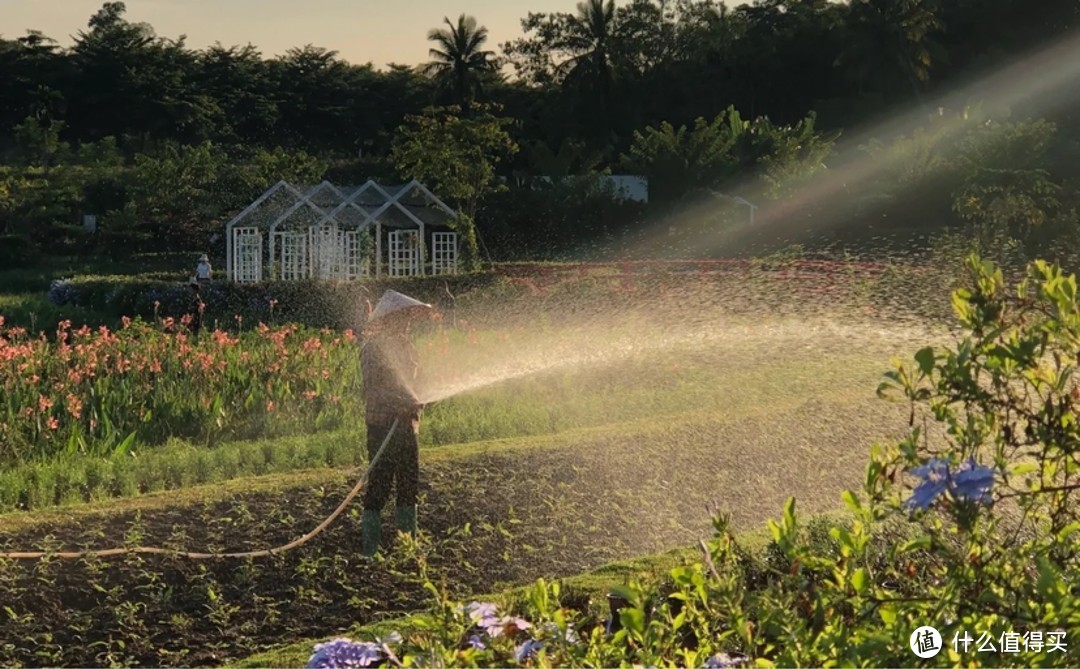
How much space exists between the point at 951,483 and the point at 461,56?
5718 centimetres

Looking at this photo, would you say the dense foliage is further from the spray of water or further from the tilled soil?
the tilled soil

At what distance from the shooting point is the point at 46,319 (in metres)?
20.7

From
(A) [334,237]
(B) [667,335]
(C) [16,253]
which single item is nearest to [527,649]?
(B) [667,335]

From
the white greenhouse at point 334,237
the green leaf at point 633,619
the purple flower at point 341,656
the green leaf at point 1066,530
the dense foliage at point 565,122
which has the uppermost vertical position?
the dense foliage at point 565,122

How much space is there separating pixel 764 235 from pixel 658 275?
15.8 m

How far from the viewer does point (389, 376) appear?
22.0 ft

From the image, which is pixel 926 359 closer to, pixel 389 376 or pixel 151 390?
pixel 389 376

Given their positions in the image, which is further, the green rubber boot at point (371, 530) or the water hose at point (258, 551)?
the green rubber boot at point (371, 530)

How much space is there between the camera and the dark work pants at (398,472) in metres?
6.75

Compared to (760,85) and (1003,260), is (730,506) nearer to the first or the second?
(1003,260)

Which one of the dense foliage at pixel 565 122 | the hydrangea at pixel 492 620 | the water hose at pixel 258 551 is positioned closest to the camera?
the hydrangea at pixel 492 620

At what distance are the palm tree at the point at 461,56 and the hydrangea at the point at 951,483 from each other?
55.5 metres

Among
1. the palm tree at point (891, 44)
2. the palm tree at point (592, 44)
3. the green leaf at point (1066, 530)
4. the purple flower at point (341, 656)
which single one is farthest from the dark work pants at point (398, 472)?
the palm tree at point (592, 44)

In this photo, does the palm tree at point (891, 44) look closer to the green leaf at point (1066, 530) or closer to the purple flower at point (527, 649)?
the green leaf at point (1066, 530)
